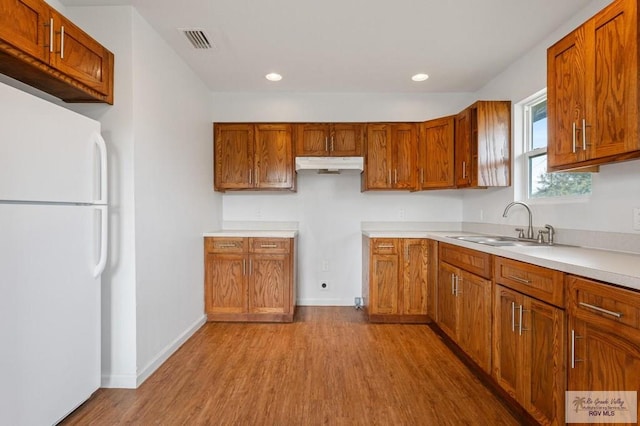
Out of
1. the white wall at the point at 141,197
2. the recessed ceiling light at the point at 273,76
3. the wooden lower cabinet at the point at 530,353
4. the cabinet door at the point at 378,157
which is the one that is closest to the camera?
the wooden lower cabinet at the point at 530,353

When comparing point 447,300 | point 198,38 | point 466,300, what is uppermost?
point 198,38

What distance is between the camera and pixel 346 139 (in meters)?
3.81

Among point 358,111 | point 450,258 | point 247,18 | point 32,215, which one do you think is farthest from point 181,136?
point 450,258

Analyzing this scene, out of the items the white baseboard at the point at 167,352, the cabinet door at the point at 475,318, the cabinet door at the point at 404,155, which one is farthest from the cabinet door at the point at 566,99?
the white baseboard at the point at 167,352

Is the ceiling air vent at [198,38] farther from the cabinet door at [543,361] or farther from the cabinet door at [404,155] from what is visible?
the cabinet door at [543,361]

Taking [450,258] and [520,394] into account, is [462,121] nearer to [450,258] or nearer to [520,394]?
[450,258]

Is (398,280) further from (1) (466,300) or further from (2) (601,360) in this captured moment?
(2) (601,360)

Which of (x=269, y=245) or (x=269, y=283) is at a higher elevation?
(x=269, y=245)

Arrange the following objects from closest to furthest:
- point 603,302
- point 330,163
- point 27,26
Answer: point 603,302 → point 27,26 → point 330,163

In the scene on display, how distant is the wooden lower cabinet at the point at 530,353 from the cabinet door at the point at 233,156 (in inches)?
110

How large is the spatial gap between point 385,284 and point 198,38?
2.85m

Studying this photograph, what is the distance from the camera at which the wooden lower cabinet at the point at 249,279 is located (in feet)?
11.5

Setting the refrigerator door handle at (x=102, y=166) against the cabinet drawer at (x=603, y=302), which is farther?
the refrigerator door handle at (x=102, y=166)

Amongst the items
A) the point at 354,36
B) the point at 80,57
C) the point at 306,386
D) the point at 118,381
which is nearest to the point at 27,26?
the point at 80,57
